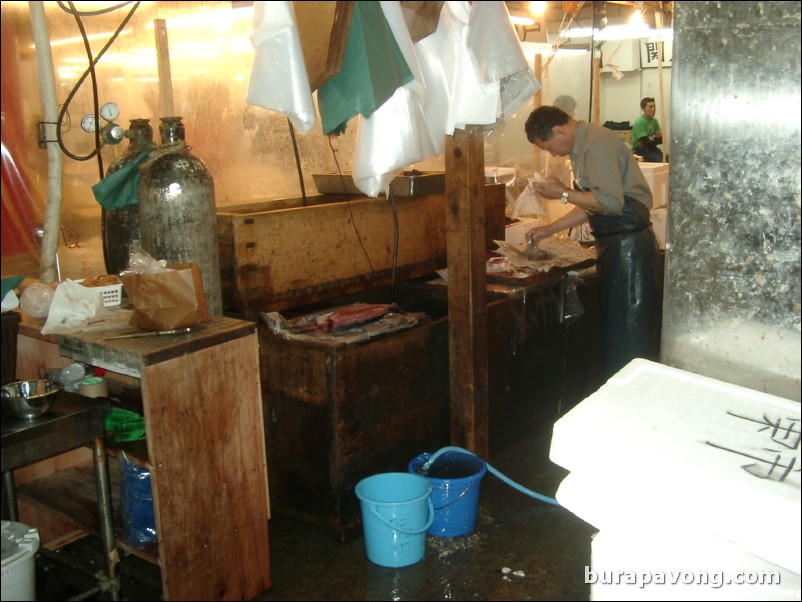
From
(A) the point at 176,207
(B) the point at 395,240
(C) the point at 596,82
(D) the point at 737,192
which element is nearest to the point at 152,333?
(A) the point at 176,207

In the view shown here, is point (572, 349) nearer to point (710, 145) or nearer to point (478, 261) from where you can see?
point (478, 261)

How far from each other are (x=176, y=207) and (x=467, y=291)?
1.59 m

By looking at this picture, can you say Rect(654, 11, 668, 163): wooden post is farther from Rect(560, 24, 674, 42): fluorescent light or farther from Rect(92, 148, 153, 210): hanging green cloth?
Rect(92, 148, 153, 210): hanging green cloth

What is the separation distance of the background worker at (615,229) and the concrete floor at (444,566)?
4.50 feet

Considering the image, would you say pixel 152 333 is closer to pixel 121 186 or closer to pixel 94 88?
pixel 121 186

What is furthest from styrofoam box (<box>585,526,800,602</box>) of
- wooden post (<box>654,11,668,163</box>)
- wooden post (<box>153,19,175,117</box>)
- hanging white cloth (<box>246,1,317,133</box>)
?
wooden post (<box>654,11,668,163</box>)

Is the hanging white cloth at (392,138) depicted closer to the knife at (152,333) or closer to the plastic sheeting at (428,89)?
the plastic sheeting at (428,89)

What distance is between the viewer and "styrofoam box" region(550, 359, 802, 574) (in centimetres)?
193

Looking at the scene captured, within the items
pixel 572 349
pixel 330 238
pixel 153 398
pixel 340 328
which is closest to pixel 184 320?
pixel 153 398

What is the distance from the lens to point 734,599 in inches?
82.0

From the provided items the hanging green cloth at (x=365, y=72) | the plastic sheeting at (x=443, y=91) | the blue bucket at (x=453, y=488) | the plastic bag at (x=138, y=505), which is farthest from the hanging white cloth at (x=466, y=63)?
the plastic bag at (x=138, y=505)

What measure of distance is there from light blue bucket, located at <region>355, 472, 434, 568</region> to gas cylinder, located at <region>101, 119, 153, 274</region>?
5.55ft

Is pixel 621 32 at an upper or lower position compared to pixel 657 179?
upper

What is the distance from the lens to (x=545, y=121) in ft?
16.5
